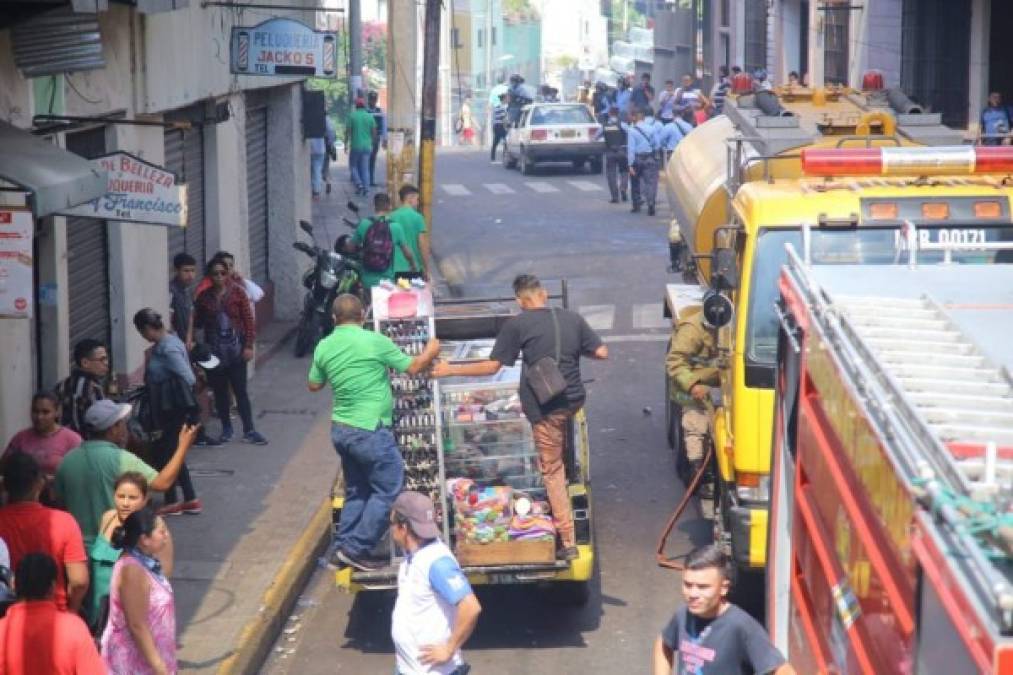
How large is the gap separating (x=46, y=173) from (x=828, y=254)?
178 inches

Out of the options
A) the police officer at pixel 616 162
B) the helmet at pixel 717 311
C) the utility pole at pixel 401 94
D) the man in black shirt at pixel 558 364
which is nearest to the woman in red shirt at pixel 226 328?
the man in black shirt at pixel 558 364

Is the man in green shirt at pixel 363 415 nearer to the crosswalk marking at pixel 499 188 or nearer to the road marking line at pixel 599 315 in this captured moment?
the road marking line at pixel 599 315

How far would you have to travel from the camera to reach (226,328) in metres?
14.3

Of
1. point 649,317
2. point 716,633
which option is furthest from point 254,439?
point 716,633

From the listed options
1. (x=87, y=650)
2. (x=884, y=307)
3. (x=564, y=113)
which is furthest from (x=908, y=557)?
(x=564, y=113)

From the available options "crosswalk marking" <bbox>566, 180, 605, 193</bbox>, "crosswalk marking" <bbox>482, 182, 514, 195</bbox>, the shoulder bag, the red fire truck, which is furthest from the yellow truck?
"crosswalk marking" <bbox>482, 182, 514, 195</bbox>

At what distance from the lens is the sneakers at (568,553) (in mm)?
10148

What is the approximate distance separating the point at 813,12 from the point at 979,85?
10.5 meters

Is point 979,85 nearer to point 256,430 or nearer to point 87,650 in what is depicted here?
point 256,430

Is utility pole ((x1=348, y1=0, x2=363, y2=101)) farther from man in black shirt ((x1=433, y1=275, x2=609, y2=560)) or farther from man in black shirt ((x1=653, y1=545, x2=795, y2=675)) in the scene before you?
man in black shirt ((x1=653, y1=545, x2=795, y2=675))

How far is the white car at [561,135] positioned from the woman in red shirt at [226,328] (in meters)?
24.1

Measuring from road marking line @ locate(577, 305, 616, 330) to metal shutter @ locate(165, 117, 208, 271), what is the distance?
17.3ft

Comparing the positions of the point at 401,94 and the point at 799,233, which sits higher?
the point at 401,94

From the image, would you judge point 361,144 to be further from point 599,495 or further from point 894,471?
point 894,471
